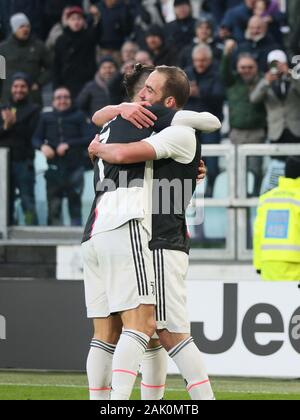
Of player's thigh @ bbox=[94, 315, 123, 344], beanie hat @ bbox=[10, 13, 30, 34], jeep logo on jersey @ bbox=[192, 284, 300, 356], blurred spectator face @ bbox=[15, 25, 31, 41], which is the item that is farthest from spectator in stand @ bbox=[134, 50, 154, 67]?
player's thigh @ bbox=[94, 315, 123, 344]

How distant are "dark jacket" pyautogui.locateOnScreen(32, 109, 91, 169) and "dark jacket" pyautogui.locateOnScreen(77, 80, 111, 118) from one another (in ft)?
1.07

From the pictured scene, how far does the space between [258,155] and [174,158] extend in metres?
5.42

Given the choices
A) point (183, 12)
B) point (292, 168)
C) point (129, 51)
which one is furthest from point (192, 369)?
point (183, 12)

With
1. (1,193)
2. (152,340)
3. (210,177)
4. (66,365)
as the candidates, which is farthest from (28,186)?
(152,340)

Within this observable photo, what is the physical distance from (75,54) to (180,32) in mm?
1307

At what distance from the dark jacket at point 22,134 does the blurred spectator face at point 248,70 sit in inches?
93.2

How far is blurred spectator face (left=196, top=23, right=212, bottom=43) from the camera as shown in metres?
13.7

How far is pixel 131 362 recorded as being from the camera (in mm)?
6402

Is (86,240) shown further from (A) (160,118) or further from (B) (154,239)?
(A) (160,118)

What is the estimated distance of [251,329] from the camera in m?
10.0

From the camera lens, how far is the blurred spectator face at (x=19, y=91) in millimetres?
13477

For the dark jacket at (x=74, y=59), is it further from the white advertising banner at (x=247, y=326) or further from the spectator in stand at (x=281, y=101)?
the white advertising banner at (x=247, y=326)

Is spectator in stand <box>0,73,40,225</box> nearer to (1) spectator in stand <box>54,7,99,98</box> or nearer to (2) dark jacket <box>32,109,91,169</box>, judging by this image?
(2) dark jacket <box>32,109,91,169</box>

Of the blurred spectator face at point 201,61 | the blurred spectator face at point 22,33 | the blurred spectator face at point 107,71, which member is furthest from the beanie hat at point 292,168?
the blurred spectator face at point 22,33
